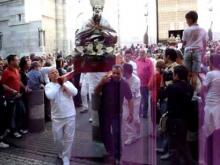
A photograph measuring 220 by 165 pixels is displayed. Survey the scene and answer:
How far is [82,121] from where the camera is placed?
408 inches

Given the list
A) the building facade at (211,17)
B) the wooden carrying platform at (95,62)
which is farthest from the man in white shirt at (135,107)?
the building facade at (211,17)

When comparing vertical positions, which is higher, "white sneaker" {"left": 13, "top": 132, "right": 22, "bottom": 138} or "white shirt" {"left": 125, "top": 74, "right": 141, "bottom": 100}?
"white shirt" {"left": 125, "top": 74, "right": 141, "bottom": 100}

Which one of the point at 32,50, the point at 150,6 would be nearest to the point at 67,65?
the point at 32,50

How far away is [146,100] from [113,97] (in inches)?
60.7

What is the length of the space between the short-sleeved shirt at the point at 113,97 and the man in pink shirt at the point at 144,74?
3.54 feet

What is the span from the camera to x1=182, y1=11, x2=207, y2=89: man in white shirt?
26.0 ft

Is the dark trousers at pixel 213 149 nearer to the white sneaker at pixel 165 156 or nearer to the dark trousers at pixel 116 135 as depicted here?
the white sneaker at pixel 165 156

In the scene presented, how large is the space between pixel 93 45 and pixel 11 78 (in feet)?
9.65

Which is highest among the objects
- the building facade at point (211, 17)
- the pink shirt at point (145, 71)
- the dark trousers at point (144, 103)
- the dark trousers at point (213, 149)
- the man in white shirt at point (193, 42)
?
the building facade at point (211, 17)

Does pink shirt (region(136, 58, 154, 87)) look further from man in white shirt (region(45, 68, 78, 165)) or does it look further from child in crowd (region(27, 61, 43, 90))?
child in crowd (region(27, 61, 43, 90))

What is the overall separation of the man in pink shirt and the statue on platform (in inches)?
62.6

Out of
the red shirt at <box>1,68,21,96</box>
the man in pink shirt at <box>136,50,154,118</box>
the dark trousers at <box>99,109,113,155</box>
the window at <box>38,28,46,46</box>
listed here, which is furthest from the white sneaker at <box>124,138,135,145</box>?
the window at <box>38,28,46,46</box>

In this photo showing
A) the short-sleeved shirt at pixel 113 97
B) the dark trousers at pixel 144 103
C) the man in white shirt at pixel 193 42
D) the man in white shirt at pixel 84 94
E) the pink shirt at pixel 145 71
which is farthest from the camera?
the man in white shirt at pixel 84 94

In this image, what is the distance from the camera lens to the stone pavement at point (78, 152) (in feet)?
24.0
